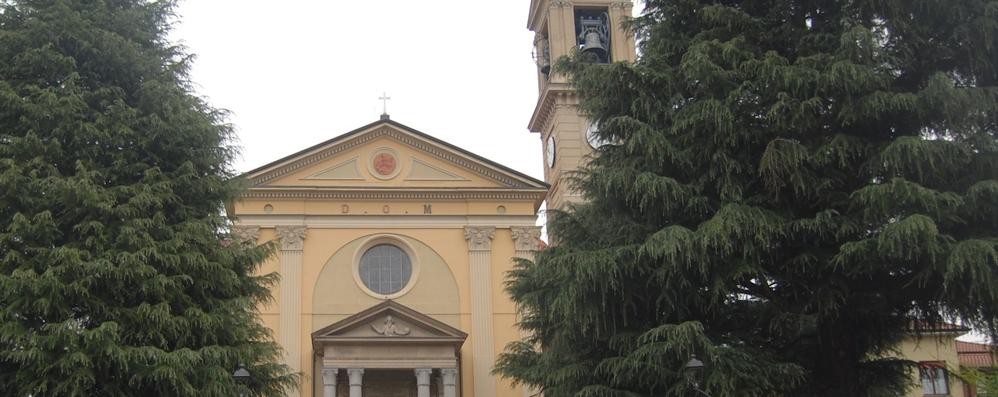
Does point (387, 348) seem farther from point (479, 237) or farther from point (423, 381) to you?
point (479, 237)

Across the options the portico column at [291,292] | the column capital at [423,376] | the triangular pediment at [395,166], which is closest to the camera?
the column capital at [423,376]

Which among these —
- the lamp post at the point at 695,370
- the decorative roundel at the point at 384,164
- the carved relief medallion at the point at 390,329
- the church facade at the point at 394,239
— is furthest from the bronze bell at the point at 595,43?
the lamp post at the point at 695,370

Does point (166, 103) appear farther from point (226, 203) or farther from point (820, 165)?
point (820, 165)

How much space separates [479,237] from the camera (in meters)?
26.1

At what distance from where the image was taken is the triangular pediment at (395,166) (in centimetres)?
2608

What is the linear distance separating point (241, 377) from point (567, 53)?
16.3m

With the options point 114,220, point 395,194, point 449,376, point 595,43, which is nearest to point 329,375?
point 449,376

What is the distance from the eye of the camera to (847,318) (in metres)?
13.0

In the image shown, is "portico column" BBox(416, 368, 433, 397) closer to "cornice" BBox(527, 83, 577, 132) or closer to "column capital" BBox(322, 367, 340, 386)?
"column capital" BBox(322, 367, 340, 386)

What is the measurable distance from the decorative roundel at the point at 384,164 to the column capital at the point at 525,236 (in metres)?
3.38

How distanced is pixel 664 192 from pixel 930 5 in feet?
13.1

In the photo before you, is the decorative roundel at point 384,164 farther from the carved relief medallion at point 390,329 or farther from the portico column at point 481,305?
the carved relief medallion at point 390,329

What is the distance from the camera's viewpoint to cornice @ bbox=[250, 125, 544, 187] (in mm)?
25969

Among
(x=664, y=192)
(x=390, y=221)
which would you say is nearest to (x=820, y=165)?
(x=664, y=192)
